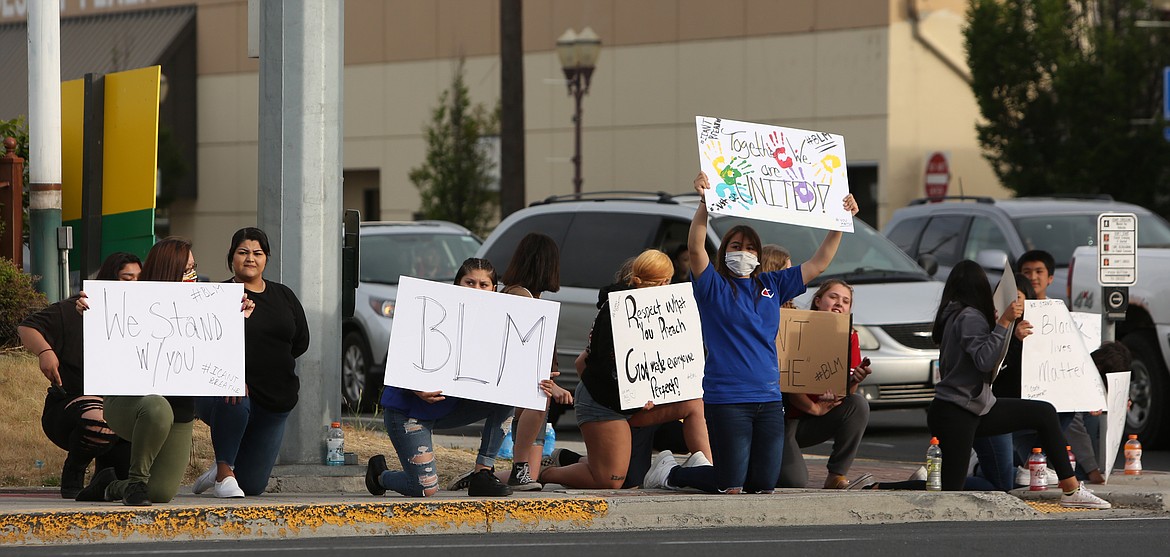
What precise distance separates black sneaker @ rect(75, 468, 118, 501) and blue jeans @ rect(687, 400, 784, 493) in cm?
296

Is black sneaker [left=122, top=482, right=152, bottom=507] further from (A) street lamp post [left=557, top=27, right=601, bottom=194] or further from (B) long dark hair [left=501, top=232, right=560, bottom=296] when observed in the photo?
(A) street lamp post [left=557, top=27, right=601, bottom=194]

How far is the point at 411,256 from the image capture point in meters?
16.6

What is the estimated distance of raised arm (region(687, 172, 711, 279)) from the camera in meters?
8.75

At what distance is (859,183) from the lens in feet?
104

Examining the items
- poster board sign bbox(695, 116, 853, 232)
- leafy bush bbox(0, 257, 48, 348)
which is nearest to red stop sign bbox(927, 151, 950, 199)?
leafy bush bbox(0, 257, 48, 348)

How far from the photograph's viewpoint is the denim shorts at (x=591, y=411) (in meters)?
9.48

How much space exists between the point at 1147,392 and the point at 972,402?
377cm

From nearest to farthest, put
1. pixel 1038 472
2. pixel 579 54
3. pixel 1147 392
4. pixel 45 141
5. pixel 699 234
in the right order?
pixel 699 234 < pixel 1038 472 < pixel 45 141 < pixel 1147 392 < pixel 579 54

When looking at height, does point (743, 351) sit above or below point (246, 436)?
above

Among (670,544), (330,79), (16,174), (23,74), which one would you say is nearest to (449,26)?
(23,74)

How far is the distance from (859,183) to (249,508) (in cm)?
2427

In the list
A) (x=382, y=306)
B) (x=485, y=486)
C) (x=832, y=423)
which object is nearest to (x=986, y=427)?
(x=832, y=423)

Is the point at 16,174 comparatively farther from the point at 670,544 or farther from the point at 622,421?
the point at 670,544

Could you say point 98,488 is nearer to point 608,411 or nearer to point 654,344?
point 608,411
